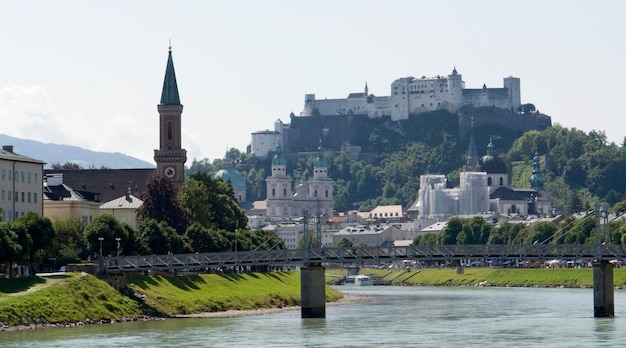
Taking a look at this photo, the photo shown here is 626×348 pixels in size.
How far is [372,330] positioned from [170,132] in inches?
3660

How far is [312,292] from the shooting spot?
117 meters

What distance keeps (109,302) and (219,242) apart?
3958cm

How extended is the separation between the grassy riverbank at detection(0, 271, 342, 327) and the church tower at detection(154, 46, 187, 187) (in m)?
52.8

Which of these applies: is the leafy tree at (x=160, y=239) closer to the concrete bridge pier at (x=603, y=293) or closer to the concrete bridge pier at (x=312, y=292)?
the concrete bridge pier at (x=312, y=292)

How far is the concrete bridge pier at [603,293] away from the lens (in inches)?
4476

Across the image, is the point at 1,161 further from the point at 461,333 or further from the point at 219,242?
the point at 461,333

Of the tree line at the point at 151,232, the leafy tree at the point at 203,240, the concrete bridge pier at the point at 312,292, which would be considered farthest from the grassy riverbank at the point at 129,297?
the concrete bridge pier at the point at 312,292

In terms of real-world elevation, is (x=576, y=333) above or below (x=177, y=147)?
below

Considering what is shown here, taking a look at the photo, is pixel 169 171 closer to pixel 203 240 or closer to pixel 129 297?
pixel 203 240

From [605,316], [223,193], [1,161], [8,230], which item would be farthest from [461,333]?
[223,193]

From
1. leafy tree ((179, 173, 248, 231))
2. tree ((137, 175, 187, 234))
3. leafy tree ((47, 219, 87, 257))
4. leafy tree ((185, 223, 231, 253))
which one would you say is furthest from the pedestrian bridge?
leafy tree ((179, 173, 248, 231))

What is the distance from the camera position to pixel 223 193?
17500 cm

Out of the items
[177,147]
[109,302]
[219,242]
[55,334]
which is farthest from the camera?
[177,147]

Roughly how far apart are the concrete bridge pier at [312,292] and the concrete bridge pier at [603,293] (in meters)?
17.1
